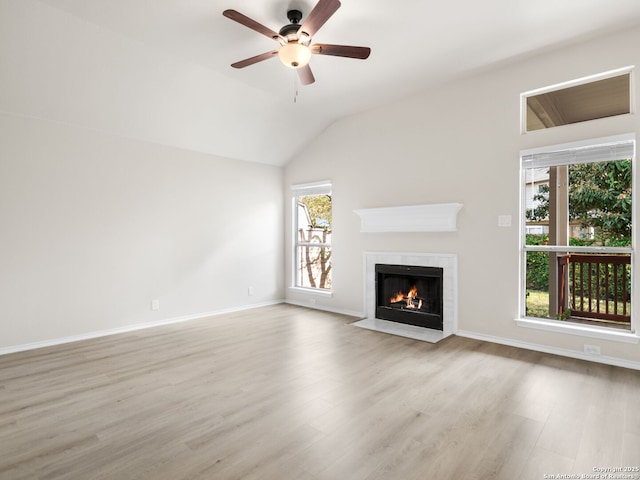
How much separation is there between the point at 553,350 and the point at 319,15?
3824 millimetres

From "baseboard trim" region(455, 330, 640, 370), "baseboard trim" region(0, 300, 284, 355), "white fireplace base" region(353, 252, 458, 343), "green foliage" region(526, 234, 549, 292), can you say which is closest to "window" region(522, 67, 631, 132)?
"green foliage" region(526, 234, 549, 292)

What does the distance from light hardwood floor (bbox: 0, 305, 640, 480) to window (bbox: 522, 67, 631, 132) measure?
7.96ft

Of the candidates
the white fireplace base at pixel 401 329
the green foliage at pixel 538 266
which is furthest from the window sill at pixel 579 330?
the white fireplace base at pixel 401 329

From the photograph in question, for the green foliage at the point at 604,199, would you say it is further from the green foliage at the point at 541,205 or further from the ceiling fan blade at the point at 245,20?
the ceiling fan blade at the point at 245,20

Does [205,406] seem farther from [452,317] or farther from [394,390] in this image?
[452,317]

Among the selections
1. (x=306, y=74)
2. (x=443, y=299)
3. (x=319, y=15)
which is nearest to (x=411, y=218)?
(x=443, y=299)

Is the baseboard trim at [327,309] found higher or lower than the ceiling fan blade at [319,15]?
lower

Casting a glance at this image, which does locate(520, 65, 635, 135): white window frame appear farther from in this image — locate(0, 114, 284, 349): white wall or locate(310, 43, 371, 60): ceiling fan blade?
locate(0, 114, 284, 349): white wall

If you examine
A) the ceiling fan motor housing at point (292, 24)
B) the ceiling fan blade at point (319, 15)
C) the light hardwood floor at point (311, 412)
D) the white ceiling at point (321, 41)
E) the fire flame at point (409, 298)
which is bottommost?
the light hardwood floor at point (311, 412)

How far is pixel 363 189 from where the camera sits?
17.5 feet

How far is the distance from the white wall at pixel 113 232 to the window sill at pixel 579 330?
13.6ft

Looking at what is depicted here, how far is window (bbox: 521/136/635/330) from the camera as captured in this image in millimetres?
3402

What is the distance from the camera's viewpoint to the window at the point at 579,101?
338 cm

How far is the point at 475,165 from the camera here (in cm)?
420
